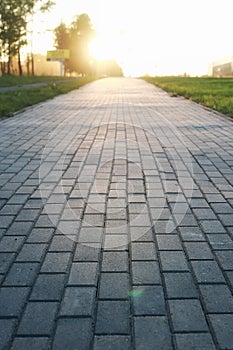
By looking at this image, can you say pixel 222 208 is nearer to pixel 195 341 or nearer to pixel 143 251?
pixel 143 251

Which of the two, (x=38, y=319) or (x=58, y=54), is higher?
(x=58, y=54)

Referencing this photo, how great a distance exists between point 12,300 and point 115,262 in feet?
2.45

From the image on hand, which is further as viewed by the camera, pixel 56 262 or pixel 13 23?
pixel 13 23

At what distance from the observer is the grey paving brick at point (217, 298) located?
2142 mm

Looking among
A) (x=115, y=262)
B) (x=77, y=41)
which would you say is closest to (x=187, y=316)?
(x=115, y=262)

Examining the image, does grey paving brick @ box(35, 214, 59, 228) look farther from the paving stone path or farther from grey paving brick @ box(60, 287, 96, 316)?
grey paving brick @ box(60, 287, 96, 316)

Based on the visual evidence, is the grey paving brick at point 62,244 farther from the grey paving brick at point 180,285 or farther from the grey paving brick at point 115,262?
the grey paving brick at point 180,285

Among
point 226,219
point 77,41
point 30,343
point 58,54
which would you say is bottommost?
point 30,343

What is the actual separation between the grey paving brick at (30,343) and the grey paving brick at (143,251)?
0.98 m

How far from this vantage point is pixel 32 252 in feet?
9.14

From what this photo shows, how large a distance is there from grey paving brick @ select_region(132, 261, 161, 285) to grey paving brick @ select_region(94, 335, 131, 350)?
51 cm

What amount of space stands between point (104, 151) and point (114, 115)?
5027 millimetres

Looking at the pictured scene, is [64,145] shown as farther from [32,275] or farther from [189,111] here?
[189,111]

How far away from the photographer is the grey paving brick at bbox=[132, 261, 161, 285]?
2410mm
